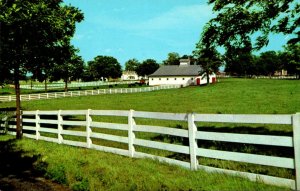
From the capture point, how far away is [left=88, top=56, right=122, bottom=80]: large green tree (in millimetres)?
167250

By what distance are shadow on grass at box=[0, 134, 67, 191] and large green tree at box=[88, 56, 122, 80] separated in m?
155

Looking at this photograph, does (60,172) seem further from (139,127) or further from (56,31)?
(56,31)

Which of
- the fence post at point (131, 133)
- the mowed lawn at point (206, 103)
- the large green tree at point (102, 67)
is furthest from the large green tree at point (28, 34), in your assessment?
the large green tree at point (102, 67)

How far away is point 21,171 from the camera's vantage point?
10.3m

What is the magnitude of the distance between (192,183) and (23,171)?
556 centimetres

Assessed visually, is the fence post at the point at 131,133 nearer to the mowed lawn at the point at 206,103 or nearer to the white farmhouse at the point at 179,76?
the mowed lawn at the point at 206,103

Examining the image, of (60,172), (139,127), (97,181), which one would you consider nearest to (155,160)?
(139,127)

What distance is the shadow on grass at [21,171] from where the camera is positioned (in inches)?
344

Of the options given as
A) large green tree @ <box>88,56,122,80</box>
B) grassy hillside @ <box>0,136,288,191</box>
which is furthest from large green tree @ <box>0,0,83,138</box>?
large green tree @ <box>88,56,122,80</box>

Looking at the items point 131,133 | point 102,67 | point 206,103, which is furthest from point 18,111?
point 102,67

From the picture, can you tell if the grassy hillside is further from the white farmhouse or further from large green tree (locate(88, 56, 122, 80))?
large green tree (locate(88, 56, 122, 80))

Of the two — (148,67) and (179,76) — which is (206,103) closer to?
(179,76)

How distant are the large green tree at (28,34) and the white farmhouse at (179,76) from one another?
85730 millimetres

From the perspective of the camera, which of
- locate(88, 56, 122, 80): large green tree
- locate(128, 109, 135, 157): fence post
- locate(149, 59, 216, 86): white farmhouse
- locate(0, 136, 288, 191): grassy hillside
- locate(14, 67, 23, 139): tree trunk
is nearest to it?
locate(0, 136, 288, 191): grassy hillside
